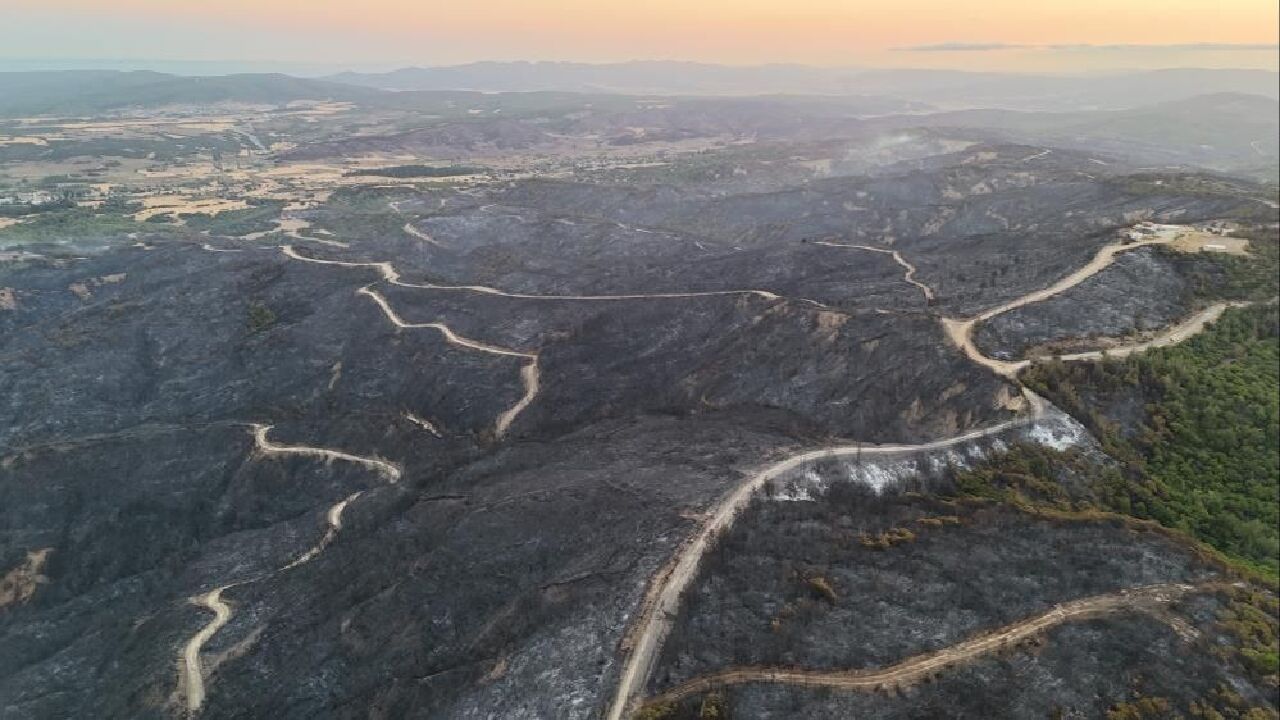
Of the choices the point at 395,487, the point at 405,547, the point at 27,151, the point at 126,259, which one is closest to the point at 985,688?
the point at 405,547

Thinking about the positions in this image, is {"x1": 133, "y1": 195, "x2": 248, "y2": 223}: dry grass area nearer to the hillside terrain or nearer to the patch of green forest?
the hillside terrain

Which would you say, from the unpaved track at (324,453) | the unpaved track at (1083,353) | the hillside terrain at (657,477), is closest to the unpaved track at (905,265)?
the hillside terrain at (657,477)

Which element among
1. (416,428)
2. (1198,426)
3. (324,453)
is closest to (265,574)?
(324,453)

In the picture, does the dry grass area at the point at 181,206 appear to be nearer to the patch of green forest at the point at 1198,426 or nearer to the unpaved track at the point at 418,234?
the unpaved track at the point at 418,234

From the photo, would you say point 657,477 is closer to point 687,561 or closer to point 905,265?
point 687,561

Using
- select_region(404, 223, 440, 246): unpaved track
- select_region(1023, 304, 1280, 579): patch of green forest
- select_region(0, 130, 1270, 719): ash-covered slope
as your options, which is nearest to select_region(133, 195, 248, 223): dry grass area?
select_region(0, 130, 1270, 719): ash-covered slope

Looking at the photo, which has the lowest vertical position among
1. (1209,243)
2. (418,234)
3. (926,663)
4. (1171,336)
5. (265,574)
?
(265,574)
